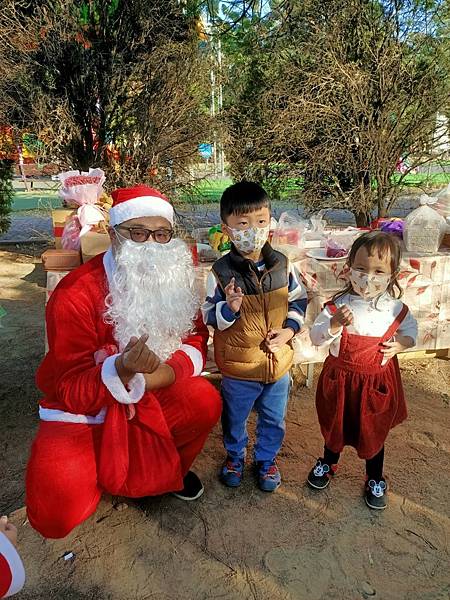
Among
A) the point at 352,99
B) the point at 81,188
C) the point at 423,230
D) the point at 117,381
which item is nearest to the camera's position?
the point at 117,381

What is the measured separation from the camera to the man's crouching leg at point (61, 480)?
2.12 m

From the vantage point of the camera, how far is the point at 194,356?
2506mm

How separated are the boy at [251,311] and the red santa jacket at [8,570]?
1.29 m

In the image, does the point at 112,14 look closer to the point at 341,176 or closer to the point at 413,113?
the point at 341,176

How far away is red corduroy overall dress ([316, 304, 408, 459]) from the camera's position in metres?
2.31

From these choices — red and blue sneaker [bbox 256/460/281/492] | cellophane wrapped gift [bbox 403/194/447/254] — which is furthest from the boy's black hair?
cellophane wrapped gift [bbox 403/194/447/254]

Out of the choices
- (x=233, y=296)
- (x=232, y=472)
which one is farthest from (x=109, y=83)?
(x=232, y=472)

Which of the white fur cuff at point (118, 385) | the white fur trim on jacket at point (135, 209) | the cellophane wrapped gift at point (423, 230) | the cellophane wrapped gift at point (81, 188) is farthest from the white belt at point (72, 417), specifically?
the cellophane wrapped gift at point (423, 230)

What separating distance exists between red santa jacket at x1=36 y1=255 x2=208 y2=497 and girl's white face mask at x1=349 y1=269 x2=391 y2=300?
3.10 ft

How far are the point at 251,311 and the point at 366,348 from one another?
569mm

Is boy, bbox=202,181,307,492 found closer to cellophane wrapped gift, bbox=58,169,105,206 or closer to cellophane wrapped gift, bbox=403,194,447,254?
cellophane wrapped gift, bbox=403,194,447,254

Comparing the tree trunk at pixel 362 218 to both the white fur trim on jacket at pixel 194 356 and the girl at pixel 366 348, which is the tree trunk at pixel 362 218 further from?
the white fur trim on jacket at pixel 194 356

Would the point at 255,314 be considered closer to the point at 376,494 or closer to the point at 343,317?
the point at 343,317

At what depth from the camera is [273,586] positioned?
2023 mm
